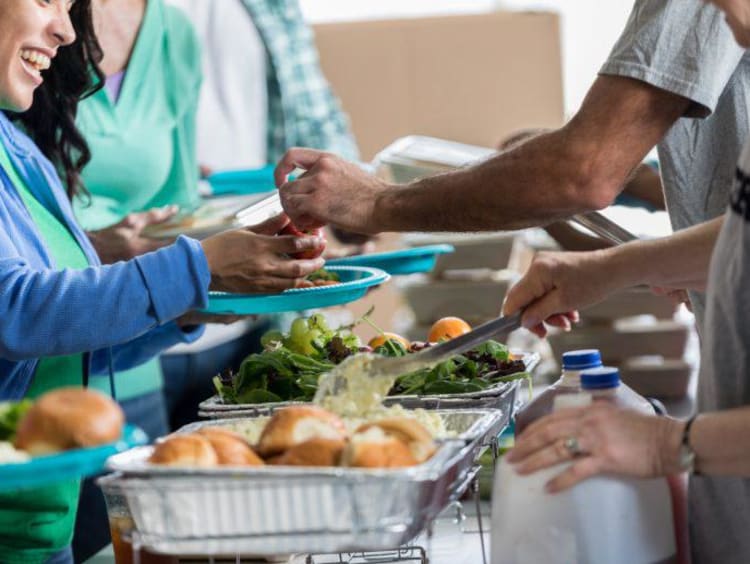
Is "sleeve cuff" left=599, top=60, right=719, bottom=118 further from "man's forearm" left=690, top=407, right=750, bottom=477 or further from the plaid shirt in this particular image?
the plaid shirt

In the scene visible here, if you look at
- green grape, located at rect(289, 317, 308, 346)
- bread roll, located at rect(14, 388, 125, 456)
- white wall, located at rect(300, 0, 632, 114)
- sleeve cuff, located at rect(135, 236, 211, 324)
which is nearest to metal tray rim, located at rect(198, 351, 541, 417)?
sleeve cuff, located at rect(135, 236, 211, 324)

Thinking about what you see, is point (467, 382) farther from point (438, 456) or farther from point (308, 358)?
point (438, 456)

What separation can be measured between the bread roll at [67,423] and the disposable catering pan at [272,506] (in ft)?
0.26

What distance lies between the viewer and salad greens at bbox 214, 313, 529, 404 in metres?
1.71

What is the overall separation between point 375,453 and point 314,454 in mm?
55

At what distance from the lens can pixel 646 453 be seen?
1.17 meters

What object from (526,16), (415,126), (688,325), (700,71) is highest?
(700,71)

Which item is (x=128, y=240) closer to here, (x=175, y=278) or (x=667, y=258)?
(x=175, y=278)

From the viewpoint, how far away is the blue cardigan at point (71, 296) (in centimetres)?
166

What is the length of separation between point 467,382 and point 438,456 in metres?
0.55

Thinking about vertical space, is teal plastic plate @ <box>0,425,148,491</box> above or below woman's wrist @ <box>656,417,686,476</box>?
above

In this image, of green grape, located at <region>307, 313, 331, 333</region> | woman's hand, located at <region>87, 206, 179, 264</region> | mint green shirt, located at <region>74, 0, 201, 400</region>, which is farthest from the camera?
mint green shirt, located at <region>74, 0, 201, 400</region>

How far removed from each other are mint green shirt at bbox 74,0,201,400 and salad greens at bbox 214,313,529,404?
0.85 m

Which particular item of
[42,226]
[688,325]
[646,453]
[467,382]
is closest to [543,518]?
[646,453]
